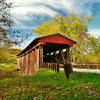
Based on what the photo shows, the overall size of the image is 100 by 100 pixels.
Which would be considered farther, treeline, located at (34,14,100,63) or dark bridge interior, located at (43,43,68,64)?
treeline, located at (34,14,100,63)

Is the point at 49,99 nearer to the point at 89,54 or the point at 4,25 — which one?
the point at 4,25

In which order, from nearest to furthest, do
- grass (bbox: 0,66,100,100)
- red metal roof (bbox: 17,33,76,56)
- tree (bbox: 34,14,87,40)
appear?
grass (bbox: 0,66,100,100) < red metal roof (bbox: 17,33,76,56) < tree (bbox: 34,14,87,40)

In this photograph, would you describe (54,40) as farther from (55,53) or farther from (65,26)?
(65,26)

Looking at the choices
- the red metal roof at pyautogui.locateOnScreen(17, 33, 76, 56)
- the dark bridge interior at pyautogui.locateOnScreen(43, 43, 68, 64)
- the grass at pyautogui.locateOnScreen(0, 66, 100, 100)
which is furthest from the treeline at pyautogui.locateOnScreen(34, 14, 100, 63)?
the grass at pyautogui.locateOnScreen(0, 66, 100, 100)

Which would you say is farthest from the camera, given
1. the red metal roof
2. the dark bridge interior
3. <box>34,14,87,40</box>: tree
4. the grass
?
<box>34,14,87,40</box>: tree

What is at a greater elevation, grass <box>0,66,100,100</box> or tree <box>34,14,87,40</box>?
tree <box>34,14,87,40</box>

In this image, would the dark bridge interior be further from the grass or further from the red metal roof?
the grass

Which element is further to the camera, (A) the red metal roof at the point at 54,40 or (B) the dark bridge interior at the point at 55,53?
(B) the dark bridge interior at the point at 55,53

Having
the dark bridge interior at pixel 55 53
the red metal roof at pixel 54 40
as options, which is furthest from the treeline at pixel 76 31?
the red metal roof at pixel 54 40

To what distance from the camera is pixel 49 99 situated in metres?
9.92

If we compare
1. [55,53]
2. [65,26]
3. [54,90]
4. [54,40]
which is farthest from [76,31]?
[54,90]

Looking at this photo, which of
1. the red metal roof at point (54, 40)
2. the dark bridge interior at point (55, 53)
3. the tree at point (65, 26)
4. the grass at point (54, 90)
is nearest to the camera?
the grass at point (54, 90)

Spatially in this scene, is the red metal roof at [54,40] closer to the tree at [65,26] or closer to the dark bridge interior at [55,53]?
the dark bridge interior at [55,53]

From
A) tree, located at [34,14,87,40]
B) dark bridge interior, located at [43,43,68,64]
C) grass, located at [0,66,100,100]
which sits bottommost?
grass, located at [0,66,100,100]
